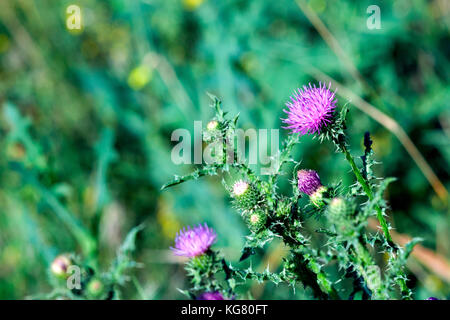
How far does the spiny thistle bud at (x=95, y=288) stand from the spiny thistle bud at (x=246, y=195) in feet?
1.75

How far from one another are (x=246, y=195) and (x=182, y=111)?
63.8 inches

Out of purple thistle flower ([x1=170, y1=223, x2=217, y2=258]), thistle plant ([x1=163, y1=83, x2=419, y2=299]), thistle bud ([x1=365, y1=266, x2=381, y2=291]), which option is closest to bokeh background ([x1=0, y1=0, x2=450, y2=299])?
purple thistle flower ([x1=170, y1=223, x2=217, y2=258])

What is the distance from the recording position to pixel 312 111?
0.92 metres

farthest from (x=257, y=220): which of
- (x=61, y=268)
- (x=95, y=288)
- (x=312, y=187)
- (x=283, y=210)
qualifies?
(x=61, y=268)

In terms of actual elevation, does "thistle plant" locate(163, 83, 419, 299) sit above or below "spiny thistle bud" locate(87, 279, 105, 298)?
above

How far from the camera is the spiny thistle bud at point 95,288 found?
123 cm

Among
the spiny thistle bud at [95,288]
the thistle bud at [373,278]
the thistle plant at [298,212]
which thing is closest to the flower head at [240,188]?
the thistle plant at [298,212]

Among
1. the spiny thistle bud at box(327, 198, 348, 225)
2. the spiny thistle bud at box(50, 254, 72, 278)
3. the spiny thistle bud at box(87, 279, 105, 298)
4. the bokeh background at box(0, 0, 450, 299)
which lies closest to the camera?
the spiny thistle bud at box(327, 198, 348, 225)

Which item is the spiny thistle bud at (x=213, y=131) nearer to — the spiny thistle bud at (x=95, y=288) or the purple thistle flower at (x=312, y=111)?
the purple thistle flower at (x=312, y=111)

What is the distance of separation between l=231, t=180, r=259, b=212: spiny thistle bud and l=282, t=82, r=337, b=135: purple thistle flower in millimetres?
149

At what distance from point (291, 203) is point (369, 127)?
159 centimetres

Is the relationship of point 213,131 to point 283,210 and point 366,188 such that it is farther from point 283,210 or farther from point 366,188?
point 366,188

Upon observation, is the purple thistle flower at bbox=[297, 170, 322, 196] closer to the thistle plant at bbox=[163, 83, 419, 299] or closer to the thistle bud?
the thistle plant at bbox=[163, 83, 419, 299]

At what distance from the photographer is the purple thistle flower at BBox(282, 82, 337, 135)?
923 millimetres
